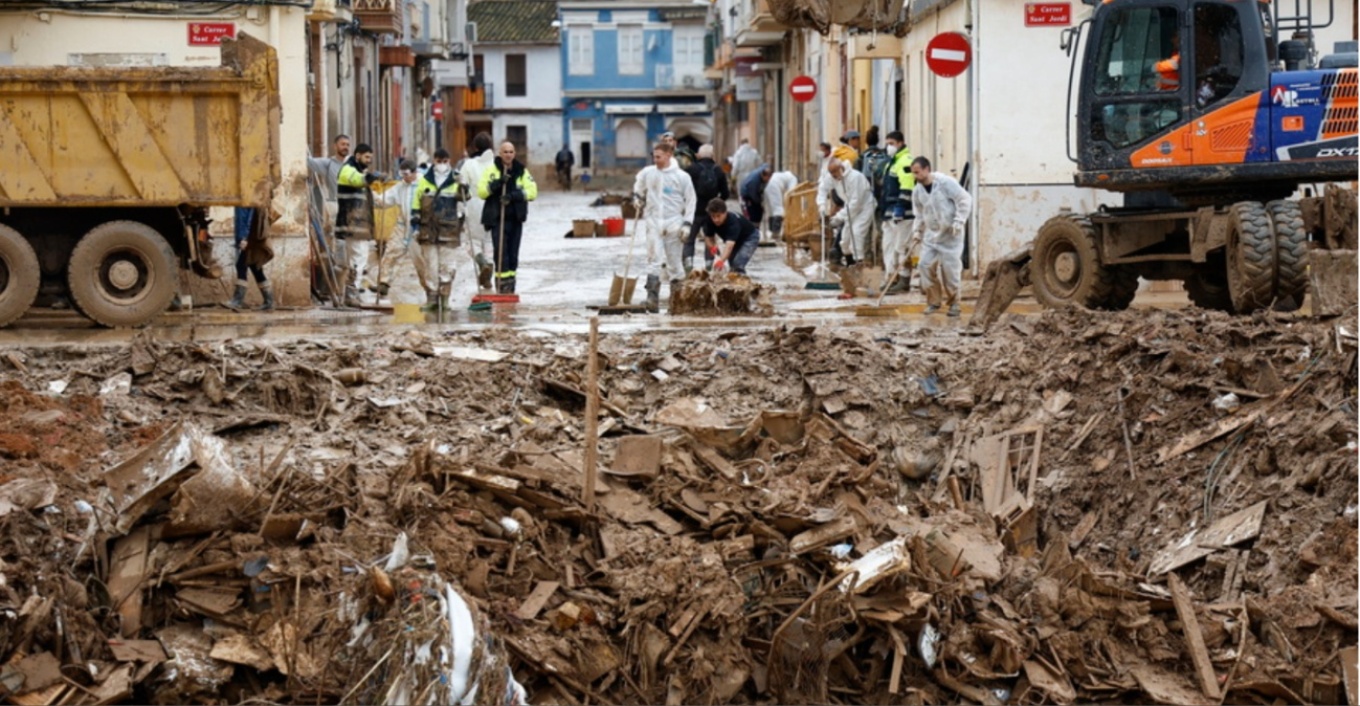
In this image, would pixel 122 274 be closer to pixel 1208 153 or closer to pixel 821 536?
pixel 821 536

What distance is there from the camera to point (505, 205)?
65.8 feet

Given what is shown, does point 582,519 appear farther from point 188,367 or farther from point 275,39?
point 275,39

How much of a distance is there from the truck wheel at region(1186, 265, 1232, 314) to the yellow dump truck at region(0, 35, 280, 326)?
777 centimetres

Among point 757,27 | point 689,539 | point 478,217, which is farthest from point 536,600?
point 757,27

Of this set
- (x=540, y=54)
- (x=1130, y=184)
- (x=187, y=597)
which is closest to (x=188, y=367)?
(x=187, y=597)

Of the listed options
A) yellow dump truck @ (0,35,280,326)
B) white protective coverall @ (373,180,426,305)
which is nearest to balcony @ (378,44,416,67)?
white protective coverall @ (373,180,426,305)

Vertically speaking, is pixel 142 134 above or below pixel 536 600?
above

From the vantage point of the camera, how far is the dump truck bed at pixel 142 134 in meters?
16.4

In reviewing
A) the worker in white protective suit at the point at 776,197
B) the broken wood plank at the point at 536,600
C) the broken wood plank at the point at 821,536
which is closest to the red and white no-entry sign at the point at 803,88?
the worker in white protective suit at the point at 776,197

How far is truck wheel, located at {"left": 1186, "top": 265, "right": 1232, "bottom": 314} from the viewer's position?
16250 millimetres

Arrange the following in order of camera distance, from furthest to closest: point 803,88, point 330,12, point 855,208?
1. point 803,88
2. point 330,12
3. point 855,208

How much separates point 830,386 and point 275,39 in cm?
925

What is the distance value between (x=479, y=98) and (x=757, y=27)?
34537 mm

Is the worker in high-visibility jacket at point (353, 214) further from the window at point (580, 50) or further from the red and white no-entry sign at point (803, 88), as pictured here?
the window at point (580, 50)
